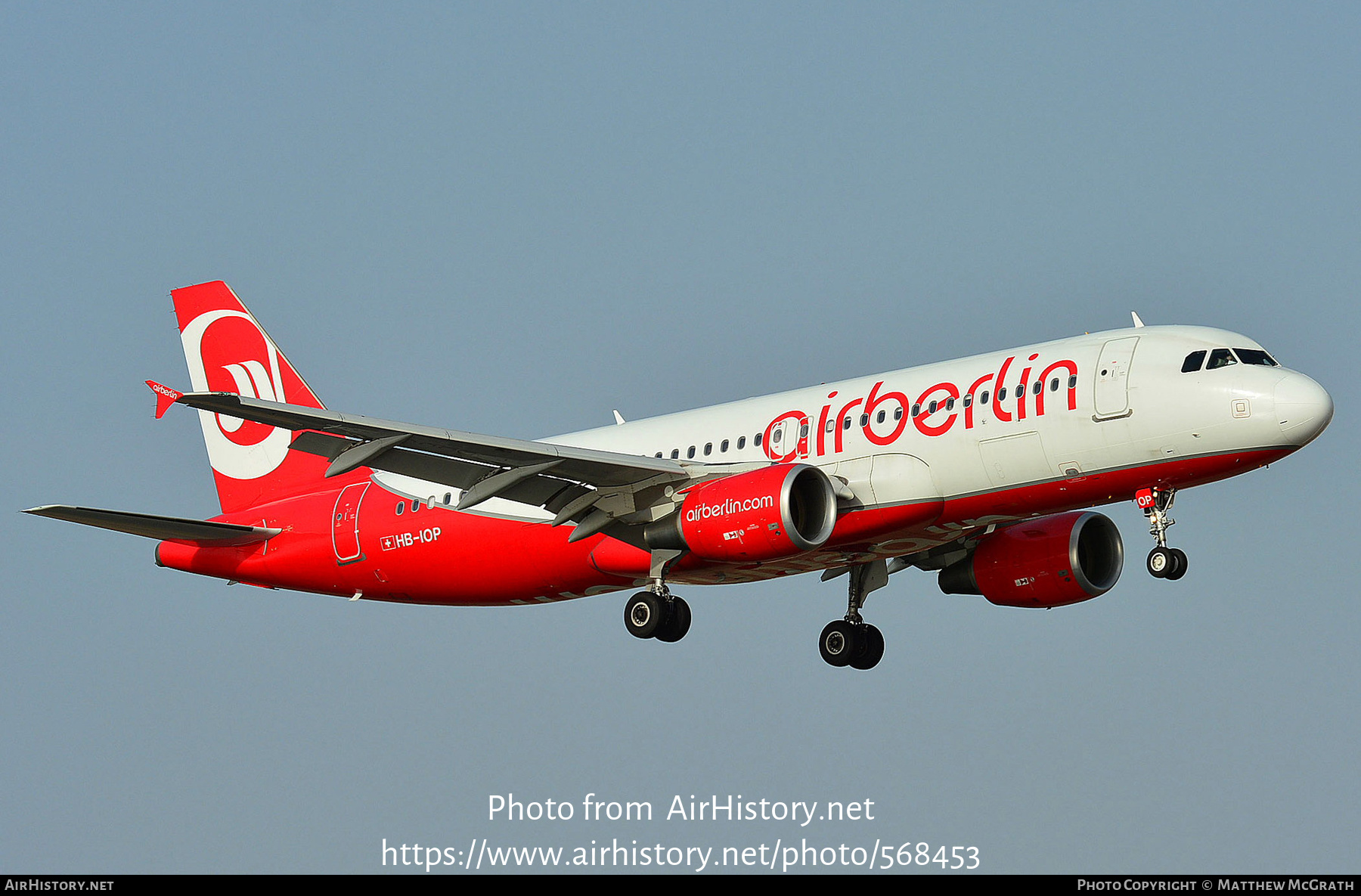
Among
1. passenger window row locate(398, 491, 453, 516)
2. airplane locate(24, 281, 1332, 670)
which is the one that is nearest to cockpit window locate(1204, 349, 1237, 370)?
airplane locate(24, 281, 1332, 670)

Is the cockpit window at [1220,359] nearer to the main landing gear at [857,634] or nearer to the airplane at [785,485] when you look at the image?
the airplane at [785,485]

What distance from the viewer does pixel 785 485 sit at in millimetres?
33969

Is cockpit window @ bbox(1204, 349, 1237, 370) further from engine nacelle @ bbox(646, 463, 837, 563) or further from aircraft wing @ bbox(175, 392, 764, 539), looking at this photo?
aircraft wing @ bbox(175, 392, 764, 539)

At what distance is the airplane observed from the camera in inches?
1288

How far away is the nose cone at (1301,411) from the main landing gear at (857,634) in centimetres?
1137

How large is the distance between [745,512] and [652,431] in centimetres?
526

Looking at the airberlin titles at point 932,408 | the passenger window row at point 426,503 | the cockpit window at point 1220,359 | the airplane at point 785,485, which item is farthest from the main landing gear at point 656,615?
the cockpit window at point 1220,359

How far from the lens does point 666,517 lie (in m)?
36.3

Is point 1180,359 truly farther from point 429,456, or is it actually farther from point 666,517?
point 429,456

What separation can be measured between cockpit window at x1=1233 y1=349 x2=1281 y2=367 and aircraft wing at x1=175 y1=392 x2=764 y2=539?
31.9ft

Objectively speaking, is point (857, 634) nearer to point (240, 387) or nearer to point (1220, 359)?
point (1220, 359)

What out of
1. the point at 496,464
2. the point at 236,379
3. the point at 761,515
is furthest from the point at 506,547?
the point at 236,379

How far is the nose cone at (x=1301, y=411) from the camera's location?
104 ft

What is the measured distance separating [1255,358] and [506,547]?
1626 centimetres
